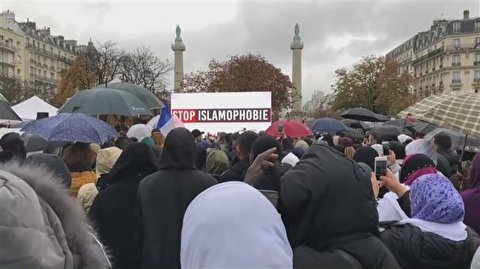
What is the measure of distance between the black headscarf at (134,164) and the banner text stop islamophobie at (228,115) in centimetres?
1492

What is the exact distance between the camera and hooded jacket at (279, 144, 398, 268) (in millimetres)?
2379

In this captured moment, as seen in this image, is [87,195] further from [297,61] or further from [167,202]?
[297,61]

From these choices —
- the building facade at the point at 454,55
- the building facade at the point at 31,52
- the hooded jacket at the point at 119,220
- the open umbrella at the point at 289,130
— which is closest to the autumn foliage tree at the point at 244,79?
the building facade at the point at 31,52

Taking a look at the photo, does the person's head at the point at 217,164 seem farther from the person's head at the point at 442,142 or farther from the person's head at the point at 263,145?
the person's head at the point at 442,142

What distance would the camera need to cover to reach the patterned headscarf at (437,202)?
3.10 metres

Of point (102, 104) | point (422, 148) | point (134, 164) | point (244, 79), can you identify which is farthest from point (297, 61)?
point (134, 164)

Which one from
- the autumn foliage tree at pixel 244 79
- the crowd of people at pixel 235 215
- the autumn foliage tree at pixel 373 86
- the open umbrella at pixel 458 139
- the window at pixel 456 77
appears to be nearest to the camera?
the crowd of people at pixel 235 215

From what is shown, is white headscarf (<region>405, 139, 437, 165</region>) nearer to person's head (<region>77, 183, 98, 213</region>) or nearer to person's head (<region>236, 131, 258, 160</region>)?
person's head (<region>236, 131, 258, 160</region>)

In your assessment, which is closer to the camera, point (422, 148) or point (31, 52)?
point (422, 148)

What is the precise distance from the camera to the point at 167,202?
12.3 ft

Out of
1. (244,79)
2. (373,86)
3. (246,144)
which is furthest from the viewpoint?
(244,79)

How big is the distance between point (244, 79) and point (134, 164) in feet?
183

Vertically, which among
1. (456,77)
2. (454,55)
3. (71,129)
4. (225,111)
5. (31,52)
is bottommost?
(71,129)

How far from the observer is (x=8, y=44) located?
3720 inches
